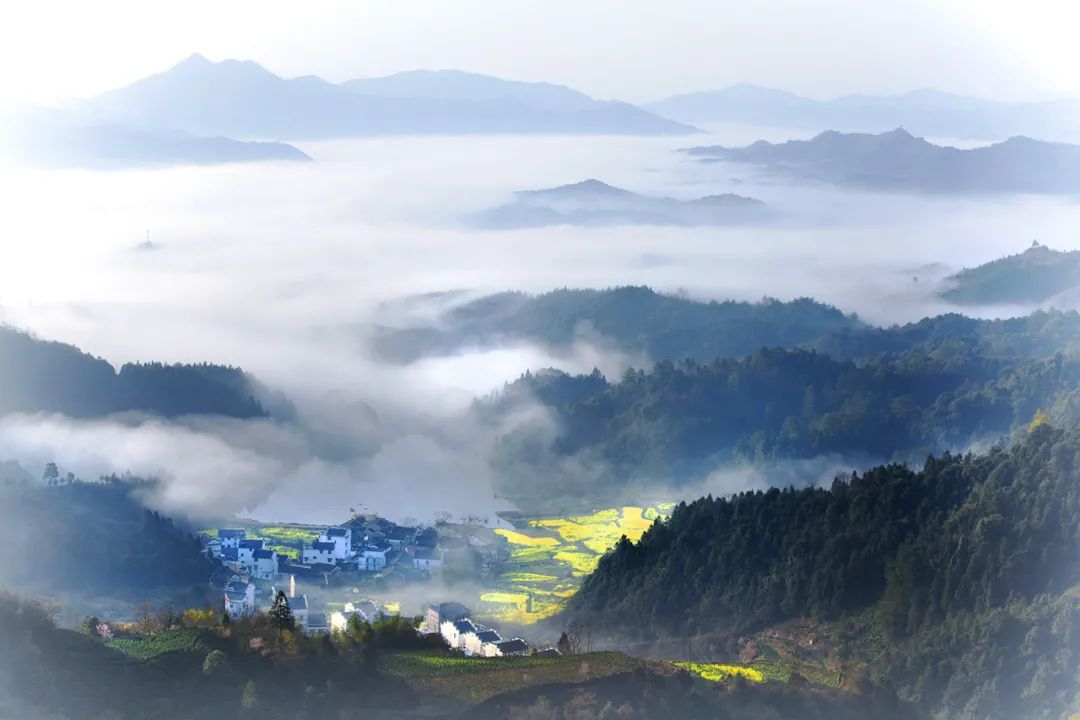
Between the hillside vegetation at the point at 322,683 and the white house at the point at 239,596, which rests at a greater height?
the hillside vegetation at the point at 322,683

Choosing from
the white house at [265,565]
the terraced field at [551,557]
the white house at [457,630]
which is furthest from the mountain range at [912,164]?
the white house at [457,630]

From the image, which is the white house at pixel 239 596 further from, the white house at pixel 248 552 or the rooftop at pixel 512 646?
the rooftop at pixel 512 646

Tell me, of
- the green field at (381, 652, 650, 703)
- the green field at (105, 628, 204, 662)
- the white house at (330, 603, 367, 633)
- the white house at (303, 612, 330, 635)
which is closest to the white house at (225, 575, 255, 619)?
the white house at (303, 612, 330, 635)

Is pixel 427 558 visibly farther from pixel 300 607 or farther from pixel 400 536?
pixel 300 607

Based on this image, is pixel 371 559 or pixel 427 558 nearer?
pixel 371 559

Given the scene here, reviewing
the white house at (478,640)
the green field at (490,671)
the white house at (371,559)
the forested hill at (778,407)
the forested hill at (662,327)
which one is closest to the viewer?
the green field at (490,671)

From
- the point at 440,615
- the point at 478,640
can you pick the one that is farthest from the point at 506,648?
the point at 440,615

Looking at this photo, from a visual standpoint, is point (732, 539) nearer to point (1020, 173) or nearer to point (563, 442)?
point (563, 442)
